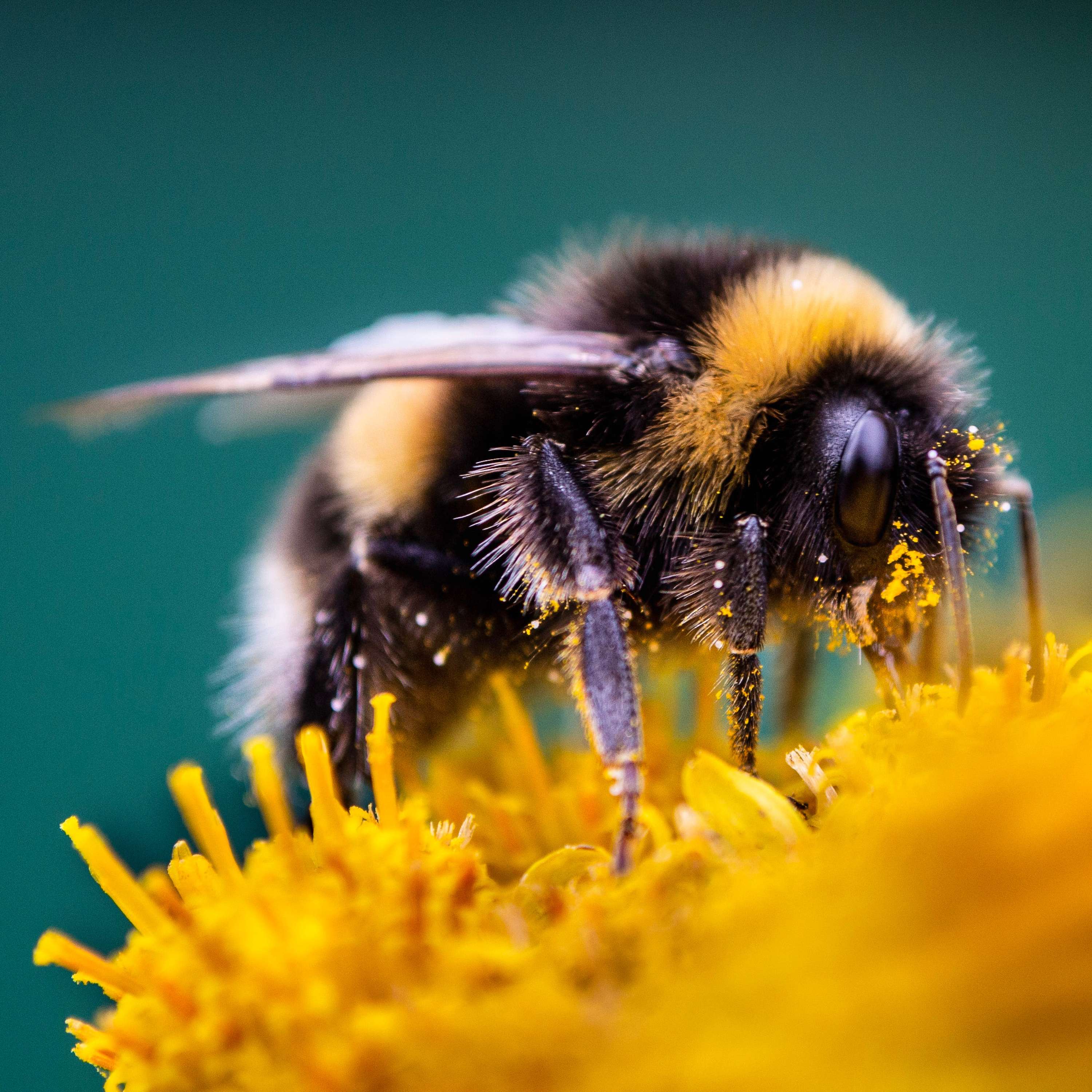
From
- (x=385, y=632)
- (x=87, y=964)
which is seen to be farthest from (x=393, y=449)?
(x=87, y=964)

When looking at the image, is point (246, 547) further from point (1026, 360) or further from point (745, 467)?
point (1026, 360)

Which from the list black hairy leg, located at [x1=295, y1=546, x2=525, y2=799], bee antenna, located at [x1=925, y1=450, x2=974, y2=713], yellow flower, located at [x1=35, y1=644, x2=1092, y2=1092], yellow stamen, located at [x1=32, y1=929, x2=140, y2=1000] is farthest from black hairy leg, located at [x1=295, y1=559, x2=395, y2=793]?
bee antenna, located at [x1=925, y1=450, x2=974, y2=713]

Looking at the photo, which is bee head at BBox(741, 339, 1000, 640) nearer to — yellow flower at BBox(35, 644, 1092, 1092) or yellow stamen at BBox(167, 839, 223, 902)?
yellow flower at BBox(35, 644, 1092, 1092)

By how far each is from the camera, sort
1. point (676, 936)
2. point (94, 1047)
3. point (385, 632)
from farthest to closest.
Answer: point (385, 632)
point (94, 1047)
point (676, 936)

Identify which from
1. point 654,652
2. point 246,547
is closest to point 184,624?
point 246,547

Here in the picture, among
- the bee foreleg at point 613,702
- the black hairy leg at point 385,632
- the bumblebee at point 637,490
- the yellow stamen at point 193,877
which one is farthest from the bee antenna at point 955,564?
the yellow stamen at point 193,877

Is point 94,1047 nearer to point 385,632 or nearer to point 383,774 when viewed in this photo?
point 383,774

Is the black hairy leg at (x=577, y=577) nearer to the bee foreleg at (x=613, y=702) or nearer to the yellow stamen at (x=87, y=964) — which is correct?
the bee foreleg at (x=613, y=702)
